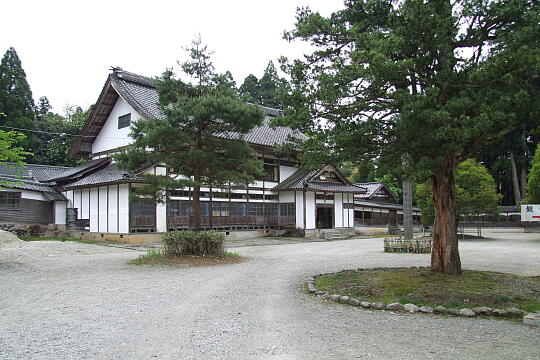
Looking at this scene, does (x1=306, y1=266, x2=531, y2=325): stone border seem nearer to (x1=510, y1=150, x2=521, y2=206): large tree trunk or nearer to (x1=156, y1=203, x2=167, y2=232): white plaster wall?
(x1=156, y1=203, x2=167, y2=232): white plaster wall

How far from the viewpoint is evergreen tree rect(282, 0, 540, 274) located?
732 cm

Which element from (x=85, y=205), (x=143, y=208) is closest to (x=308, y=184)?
(x=143, y=208)

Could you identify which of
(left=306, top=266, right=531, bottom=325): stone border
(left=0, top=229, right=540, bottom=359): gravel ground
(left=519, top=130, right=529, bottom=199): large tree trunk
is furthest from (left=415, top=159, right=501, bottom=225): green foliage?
(left=306, top=266, right=531, bottom=325): stone border

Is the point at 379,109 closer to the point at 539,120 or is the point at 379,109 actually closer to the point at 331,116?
the point at 331,116

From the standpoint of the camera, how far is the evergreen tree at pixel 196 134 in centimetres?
1423

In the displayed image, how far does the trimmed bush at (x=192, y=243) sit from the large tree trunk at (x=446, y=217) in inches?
307

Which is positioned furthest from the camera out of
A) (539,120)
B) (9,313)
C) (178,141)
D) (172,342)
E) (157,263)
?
(178,141)

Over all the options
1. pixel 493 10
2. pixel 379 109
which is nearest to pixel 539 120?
pixel 493 10

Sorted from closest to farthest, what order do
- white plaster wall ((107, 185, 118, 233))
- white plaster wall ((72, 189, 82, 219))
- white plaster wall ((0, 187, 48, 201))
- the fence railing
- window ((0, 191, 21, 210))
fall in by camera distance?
the fence railing, white plaster wall ((107, 185, 118, 233)), window ((0, 191, 21, 210)), white plaster wall ((72, 189, 82, 219)), white plaster wall ((0, 187, 48, 201))

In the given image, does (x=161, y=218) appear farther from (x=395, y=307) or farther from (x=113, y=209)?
(x=395, y=307)

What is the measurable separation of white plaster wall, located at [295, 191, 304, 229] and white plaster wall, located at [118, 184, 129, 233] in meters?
11.5

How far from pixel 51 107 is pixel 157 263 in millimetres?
40424

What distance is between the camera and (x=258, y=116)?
587 inches

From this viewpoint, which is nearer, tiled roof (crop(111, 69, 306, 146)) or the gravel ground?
the gravel ground
